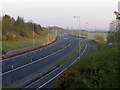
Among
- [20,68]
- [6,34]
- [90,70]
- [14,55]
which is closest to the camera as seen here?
[90,70]

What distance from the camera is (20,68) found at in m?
39.7

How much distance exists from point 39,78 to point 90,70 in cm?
1308

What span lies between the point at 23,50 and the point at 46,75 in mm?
26868

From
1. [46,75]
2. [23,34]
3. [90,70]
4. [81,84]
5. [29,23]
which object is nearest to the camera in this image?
[81,84]

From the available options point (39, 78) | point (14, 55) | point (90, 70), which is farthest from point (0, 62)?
point (90, 70)

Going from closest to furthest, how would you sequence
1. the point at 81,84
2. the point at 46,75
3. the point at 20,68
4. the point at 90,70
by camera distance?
the point at 81,84
the point at 90,70
the point at 46,75
the point at 20,68

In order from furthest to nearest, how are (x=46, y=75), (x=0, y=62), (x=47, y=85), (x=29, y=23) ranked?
(x=29, y=23), (x=0, y=62), (x=46, y=75), (x=47, y=85)

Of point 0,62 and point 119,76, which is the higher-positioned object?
point 119,76

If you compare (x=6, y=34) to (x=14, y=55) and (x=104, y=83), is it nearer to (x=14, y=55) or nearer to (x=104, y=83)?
(x=14, y=55)

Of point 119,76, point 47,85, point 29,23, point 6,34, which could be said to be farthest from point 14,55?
point 29,23

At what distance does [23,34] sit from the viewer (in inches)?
3472

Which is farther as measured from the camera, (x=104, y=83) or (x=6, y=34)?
(x=6, y=34)

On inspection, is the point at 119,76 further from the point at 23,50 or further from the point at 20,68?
the point at 23,50

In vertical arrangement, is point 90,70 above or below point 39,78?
above
